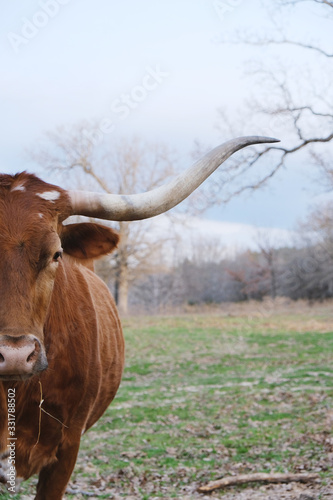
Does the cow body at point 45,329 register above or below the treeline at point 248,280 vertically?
below

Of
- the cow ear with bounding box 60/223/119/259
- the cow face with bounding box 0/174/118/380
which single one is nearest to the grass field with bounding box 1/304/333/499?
the cow ear with bounding box 60/223/119/259

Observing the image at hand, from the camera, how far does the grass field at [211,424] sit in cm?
646

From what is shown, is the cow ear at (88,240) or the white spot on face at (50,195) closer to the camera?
the white spot on face at (50,195)

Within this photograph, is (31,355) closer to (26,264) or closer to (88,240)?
(26,264)

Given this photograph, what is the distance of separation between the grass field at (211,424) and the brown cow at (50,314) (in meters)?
2.33

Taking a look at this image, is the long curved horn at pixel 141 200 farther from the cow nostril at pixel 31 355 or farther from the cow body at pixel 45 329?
the cow nostril at pixel 31 355

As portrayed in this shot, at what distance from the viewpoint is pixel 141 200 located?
3.70 meters

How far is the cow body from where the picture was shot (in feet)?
9.76

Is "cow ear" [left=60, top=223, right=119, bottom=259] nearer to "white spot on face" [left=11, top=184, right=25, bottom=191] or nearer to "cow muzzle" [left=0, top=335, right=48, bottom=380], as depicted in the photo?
"white spot on face" [left=11, top=184, right=25, bottom=191]

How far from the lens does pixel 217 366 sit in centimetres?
1659

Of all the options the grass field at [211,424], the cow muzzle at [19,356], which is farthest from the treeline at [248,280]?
the cow muzzle at [19,356]

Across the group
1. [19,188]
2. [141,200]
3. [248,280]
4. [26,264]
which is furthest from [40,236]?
[248,280]

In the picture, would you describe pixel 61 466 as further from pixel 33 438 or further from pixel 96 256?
pixel 96 256

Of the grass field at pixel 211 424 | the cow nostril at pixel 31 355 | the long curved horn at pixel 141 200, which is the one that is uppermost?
the long curved horn at pixel 141 200
